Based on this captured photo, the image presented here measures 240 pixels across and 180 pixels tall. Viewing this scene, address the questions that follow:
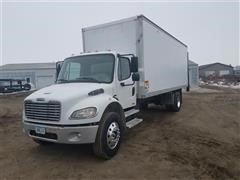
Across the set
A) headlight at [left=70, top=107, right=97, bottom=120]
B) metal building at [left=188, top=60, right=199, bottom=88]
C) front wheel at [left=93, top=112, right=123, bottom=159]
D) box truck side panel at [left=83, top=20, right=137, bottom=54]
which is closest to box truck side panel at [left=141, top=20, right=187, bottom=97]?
box truck side panel at [left=83, top=20, right=137, bottom=54]

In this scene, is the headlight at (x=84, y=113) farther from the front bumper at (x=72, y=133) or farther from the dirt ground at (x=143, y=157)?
the dirt ground at (x=143, y=157)

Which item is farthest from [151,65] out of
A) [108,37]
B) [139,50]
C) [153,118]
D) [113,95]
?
[153,118]

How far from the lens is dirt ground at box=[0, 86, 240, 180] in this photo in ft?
14.3

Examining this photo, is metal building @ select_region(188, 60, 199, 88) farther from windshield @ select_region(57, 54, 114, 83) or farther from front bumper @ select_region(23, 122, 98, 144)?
front bumper @ select_region(23, 122, 98, 144)

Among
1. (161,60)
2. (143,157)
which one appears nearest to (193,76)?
(161,60)

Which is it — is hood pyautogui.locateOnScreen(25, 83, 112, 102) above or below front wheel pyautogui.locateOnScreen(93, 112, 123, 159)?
above

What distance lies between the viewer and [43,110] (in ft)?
15.5

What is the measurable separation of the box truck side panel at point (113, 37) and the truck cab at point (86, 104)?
2.55ft

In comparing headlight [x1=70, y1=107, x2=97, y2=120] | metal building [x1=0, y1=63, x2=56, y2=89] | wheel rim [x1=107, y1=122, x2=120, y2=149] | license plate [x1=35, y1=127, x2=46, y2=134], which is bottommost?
wheel rim [x1=107, y1=122, x2=120, y2=149]

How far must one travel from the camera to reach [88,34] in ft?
25.9

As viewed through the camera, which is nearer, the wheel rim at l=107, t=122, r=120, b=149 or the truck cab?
the truck cab

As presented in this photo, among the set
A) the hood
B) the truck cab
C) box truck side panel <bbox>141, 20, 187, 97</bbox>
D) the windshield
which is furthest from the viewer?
box truck side panel <bbox>141, 20, 187, 97</bbox>

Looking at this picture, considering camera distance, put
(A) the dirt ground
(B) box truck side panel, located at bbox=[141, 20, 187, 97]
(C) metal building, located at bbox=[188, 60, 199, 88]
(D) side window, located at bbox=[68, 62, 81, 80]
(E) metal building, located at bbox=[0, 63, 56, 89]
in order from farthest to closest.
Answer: (E) metal building, located at bbox=[0, 63, 56, 89] → (C) metal building, located at bbox=[188, 60, 199, 88] → (B) box truck side panel, located at bbox=[141, 20, 187, 97] → (D) side window, located at bbox=[68, 62, 81, 80] → (A) the dirt ground

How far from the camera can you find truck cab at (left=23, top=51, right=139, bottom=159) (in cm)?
451
